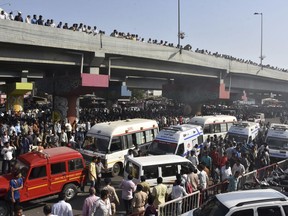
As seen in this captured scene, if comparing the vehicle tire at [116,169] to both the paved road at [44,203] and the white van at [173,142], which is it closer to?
the white van at [173,142]

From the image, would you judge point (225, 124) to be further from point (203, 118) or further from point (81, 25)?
point (81, 25)

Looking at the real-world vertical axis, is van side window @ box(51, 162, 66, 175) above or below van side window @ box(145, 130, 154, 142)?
below

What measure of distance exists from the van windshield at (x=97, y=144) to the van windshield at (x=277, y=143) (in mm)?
9978

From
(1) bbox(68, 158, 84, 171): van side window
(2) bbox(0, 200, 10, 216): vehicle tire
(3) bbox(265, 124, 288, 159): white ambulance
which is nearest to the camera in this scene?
(2) bbox(0, 200, 10, 216): vehicle tire

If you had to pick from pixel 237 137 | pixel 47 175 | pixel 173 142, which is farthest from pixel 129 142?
pixel 237 137

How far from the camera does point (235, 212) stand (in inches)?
292

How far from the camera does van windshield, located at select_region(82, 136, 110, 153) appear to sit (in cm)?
1631

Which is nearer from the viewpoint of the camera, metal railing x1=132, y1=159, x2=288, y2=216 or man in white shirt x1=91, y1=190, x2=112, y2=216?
man in white shirt x1=91, y1=190, x2=112, y2=216

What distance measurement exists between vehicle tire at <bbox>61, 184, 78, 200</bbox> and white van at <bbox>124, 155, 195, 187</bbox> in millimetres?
2109

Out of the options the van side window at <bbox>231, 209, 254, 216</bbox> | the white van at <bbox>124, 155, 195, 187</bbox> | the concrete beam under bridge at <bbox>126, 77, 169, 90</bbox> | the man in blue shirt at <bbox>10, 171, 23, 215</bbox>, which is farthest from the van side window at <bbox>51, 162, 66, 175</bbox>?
the concrete beam under bridge at <bbox>126, 77, 169, 90</bbox>

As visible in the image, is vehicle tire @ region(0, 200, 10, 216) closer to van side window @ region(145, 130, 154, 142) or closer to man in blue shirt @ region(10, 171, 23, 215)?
man in blue shirt @ region(10, 171, 23, 215)

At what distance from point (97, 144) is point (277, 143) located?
10.7 metres

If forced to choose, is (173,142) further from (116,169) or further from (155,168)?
(155,168)

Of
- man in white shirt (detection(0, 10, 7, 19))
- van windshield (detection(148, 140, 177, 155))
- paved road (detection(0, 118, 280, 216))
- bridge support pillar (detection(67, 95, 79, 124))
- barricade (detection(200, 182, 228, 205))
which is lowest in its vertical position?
paved road (detection(0, 118, 280, 216))
